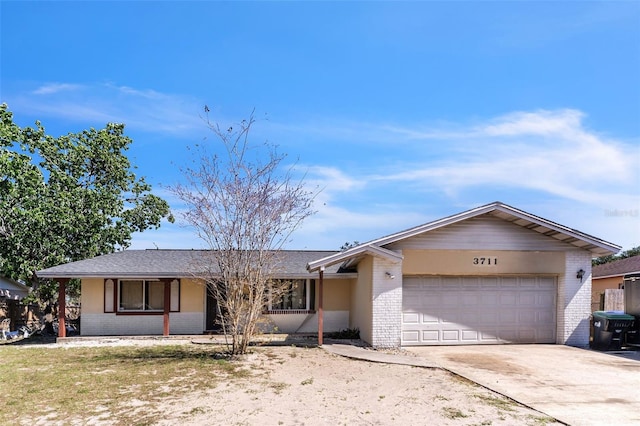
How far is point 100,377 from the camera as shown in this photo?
10203 mm

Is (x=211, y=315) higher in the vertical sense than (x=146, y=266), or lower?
lower

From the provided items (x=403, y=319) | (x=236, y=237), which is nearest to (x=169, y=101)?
(x=236, y=237)

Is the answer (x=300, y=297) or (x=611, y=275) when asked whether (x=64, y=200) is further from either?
(x=611, y=275)

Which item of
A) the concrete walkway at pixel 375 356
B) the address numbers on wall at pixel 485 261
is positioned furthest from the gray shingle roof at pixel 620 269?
the concrete walkway at pixel 375 356

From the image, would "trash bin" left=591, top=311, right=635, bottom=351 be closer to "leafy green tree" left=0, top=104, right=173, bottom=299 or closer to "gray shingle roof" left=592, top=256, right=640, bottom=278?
"gray shingle roof" left=592, top=256, right=640, bottom=278

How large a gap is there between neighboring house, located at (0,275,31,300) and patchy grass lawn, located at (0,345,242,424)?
599 centimetres

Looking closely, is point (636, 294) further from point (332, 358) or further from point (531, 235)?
point (332, 358)

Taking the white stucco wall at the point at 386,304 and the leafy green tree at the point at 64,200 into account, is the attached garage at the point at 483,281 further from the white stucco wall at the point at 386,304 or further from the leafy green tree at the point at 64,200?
the leafy green tree at the point at 64,200

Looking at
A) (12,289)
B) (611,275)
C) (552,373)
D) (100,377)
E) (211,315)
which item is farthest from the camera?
(611,275)

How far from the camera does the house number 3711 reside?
596 inches

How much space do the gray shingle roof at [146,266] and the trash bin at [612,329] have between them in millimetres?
8412

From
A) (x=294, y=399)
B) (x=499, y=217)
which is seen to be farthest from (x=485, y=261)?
(x=294, y=399)

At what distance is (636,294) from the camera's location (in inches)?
601

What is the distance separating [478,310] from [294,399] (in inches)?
340
